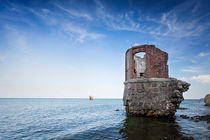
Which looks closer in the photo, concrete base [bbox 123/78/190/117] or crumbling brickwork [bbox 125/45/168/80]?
concrete base [bbox 123/78/190/117]

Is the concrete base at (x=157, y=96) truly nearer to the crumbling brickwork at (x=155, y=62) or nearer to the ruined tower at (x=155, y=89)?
the ruined tower at (x=155, y=89)

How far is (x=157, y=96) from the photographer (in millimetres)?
10641

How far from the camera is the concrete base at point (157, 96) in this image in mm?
10531

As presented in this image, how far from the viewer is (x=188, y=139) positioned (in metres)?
5.94

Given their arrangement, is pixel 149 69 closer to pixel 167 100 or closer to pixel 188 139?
pixel 167 100

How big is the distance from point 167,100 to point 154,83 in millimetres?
1902

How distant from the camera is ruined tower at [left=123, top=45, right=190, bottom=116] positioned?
10.6m

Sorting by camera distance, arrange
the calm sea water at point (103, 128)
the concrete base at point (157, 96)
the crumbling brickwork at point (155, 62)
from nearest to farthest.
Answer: the calm sea water at point (103, 128) < the concrete base at point (157, 96) < the crumbling brickwork at point (155, 62)

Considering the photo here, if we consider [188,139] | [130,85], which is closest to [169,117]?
[130,85]

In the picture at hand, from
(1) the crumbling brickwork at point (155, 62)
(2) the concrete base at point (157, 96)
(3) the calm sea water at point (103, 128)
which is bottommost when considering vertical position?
(3) the calm sea water at point (103, 128)

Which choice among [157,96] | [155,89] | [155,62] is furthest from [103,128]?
[155,62]

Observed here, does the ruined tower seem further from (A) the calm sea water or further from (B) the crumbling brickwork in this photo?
(A) the calm sea water

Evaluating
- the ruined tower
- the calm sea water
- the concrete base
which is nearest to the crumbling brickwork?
the ruined tower

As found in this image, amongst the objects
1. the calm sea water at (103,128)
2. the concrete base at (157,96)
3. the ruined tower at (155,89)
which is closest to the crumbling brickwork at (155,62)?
the ruined tower at (155,89)
